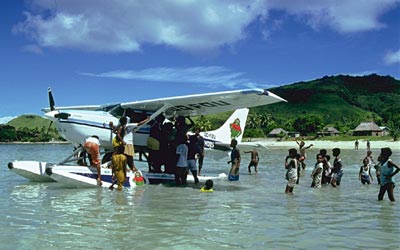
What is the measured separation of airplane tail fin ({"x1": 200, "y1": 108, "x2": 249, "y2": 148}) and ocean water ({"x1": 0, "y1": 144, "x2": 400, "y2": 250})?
5.49 metres

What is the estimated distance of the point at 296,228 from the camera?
641 centimetres

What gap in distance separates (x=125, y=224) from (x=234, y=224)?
1.66 m

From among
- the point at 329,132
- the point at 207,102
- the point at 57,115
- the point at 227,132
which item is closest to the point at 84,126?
the point at 57,115

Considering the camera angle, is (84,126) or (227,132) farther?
(227,132)

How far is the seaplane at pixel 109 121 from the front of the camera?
1162 cm

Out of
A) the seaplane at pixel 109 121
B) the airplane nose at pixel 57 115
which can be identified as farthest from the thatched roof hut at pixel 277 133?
→ the airplane nose at pixel 57 115

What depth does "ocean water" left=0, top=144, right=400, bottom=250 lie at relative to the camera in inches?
218

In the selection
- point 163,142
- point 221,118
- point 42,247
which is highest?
point 221,118

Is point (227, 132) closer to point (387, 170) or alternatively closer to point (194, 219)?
point (387, 170)

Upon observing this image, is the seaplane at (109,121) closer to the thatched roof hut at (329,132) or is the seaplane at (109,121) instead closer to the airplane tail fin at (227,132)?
the airplane tail fin at (227,132)

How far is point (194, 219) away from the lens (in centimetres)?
713

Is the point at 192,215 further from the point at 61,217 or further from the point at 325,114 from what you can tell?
the point at 325,114

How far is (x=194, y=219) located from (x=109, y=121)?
254 inches

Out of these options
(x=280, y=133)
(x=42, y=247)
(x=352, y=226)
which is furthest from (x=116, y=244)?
(x=280, y=133)
